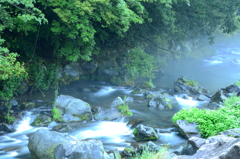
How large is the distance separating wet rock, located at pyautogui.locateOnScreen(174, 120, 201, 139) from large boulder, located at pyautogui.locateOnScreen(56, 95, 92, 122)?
172 inches

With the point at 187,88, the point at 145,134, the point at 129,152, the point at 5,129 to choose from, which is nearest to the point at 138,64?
the point at 187,88

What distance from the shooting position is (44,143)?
23.5 feet

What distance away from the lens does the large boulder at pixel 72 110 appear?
11.6 meters

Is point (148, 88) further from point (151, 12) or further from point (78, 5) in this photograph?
point (78, 5)

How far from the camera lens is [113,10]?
13.9 meters

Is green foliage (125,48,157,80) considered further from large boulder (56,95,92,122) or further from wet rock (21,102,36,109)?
wet rock (21,102,36,109)

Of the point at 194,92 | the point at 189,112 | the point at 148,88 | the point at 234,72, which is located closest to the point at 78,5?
the point at 189,112

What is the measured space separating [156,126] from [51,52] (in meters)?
10.0

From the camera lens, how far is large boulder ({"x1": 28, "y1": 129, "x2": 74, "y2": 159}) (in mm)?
7031

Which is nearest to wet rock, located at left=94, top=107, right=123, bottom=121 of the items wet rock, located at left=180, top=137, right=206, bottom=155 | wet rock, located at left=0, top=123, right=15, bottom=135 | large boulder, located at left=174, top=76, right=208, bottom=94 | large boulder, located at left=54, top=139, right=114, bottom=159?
wet rock, located at left=0, top=123, right=15, bottom=135

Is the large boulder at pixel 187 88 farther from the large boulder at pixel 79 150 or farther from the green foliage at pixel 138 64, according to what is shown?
the large boulder at pixel 79 150

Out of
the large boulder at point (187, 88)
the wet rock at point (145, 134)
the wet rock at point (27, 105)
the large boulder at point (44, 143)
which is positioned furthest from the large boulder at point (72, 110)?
the large boulder at point (187, 88)

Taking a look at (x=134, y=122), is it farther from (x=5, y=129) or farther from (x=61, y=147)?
(x=5, y=129)

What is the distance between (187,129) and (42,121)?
607 cm
